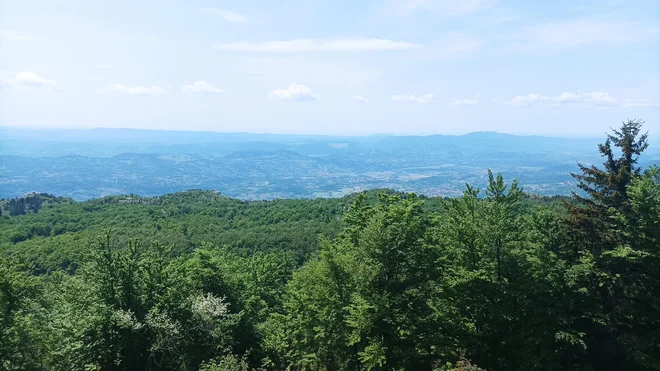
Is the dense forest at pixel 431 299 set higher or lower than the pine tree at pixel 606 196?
lower

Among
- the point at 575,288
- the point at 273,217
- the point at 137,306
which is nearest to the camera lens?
the point at 575,288

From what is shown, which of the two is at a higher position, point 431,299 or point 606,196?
point 606,196

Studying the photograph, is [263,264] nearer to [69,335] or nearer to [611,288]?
[69,335]

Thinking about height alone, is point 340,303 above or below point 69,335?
above

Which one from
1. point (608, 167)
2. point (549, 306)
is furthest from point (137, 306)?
point (608, 167)

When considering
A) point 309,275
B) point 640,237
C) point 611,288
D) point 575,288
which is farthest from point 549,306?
point 309,275

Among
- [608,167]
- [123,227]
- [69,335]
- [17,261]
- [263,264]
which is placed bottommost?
[123,227]

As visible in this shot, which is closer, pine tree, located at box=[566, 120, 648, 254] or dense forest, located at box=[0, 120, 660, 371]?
dense forest, located at box=[0, 120, 660, 371]

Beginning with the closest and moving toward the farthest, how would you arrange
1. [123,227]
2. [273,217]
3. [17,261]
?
[17,261] → [123,227] → [273,217]

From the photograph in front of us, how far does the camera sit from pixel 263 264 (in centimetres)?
3794

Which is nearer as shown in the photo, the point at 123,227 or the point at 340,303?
the point at 340,303

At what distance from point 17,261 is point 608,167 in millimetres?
31219

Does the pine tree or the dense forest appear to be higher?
the pine tree

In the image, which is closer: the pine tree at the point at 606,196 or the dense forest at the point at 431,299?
the dense forest at the point at 431,299
